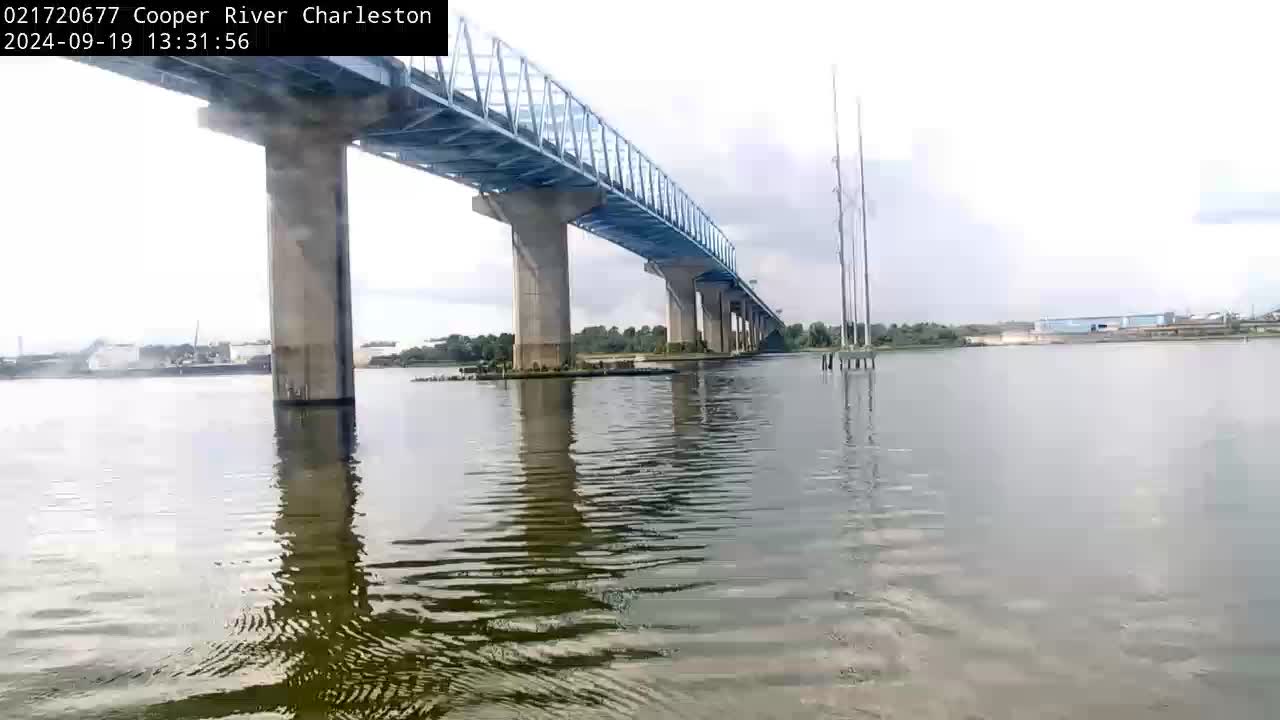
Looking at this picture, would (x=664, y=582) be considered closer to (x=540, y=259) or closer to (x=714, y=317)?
(x=540, y=259)

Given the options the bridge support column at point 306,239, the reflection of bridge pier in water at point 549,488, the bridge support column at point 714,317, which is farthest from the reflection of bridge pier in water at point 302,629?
the bridge support column at point 714,317

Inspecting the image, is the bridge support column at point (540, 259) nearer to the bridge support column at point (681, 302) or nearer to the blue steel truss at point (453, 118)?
the blue steel truss at point (453, 118)

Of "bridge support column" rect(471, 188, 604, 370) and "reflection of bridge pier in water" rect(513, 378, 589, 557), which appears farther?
"bridge support column" rect(471, 188, 604, 370)

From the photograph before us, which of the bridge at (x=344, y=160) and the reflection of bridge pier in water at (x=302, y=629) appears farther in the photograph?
the bridge at (x=344, y=160)

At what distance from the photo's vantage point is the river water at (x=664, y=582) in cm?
664

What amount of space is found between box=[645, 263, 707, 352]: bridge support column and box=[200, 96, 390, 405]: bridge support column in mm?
86759

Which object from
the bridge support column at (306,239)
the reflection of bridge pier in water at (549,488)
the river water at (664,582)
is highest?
the bridge support column at (306,239)

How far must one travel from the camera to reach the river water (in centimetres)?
664

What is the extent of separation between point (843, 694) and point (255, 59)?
124 ft

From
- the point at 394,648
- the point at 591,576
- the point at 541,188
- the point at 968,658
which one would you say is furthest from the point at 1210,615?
the point at 541,188

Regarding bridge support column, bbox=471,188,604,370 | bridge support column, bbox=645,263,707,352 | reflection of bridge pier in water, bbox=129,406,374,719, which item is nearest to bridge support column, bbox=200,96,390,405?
reflection of bridge pier in water, bbox=129,406,374,719

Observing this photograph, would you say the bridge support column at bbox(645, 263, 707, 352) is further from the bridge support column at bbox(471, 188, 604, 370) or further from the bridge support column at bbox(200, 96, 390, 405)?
the bridge support column at bbox(200, 96, 390, 405)

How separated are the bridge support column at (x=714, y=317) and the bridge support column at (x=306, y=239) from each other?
107 meters

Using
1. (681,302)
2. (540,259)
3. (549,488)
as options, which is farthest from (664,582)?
(681,302)
